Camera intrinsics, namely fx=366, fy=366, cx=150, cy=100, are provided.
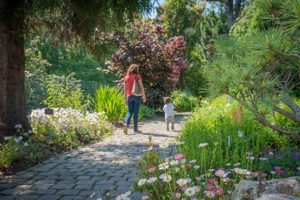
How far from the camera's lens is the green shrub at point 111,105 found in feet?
34.0

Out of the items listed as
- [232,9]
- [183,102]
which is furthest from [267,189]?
[232,9]

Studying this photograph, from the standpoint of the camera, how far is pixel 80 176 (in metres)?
4.91

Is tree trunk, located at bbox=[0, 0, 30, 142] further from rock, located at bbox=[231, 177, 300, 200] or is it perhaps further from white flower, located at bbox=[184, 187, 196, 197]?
rock, located at bbox=[231, 177, 300, 200]

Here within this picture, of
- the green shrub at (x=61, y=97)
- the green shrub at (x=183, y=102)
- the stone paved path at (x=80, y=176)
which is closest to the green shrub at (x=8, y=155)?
the stone paved path at (x=80, y=176)

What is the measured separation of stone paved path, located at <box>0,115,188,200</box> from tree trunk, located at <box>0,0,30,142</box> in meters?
1.27

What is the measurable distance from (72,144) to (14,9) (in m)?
2.66

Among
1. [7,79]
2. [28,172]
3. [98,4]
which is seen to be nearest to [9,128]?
[7,79]

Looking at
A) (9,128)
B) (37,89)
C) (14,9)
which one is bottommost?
(9,128)

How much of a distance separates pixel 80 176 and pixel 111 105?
5.54 metres

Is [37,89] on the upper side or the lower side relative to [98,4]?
lower

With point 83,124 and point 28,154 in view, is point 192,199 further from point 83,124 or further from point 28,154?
point 83,124

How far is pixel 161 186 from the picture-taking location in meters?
3.52

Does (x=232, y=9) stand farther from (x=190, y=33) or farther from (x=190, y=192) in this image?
(x=190, y=192)

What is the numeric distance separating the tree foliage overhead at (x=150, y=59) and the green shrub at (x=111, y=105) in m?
2.58
